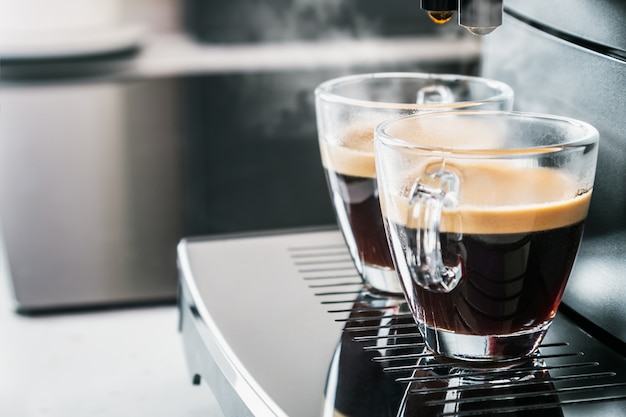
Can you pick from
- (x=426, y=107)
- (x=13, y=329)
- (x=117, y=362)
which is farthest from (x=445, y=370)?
(x=13, y=329)

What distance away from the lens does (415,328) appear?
0.46 meters

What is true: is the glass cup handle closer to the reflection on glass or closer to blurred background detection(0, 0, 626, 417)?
the reflection on glass

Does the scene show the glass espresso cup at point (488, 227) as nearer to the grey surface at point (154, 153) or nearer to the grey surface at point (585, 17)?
the grey surface at point (585, 17)

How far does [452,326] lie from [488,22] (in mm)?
132

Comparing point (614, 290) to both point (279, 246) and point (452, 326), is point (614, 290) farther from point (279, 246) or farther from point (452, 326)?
point (279, 246)

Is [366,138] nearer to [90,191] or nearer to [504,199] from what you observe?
[504,199]

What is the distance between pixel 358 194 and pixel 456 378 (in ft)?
0.42

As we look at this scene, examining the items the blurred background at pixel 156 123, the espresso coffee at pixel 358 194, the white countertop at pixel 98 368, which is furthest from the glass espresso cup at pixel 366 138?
the blurred background at pixel 156 123

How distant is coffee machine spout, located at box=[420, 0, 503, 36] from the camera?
0.40 meters

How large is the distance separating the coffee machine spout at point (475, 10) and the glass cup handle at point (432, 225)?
0.07m

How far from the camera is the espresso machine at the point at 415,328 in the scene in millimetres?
392

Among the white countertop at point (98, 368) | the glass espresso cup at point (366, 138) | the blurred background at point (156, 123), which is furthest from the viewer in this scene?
the blurred background at point (156, 123)

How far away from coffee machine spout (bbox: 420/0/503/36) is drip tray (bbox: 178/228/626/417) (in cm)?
15

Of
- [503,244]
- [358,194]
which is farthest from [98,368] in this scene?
[503,244]
